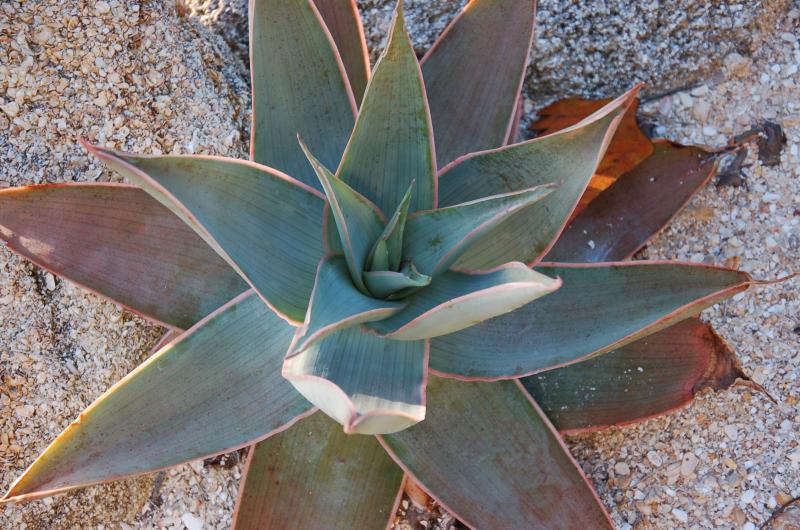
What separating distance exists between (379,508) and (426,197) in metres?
0.71

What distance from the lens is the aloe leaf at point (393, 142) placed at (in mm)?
1493

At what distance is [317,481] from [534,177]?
2.70 feet

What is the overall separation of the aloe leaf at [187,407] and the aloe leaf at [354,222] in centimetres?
22

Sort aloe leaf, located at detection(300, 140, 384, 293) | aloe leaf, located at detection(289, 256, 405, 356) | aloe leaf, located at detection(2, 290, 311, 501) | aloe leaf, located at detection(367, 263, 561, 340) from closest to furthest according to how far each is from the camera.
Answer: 1. aloe leaf, located at detection(367, 263, 561, 340)
2. aloe leaf, located at detection(289, 256, 405, 356)
3. aloe leaf, located at detection(300, 140, 384, 293)
4. aloe leaf, located at detection(2, 290, 311, 501)

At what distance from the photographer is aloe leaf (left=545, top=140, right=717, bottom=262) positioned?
6.49ft

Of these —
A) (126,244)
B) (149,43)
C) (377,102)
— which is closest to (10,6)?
(149,43)

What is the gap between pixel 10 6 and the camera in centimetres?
197

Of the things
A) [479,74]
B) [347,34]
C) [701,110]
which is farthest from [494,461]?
[701,110]

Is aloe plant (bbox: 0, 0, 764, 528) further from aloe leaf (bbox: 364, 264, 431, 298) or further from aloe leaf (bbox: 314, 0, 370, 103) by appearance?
aloe leaf (bbox: 314, 0, 370, 103)

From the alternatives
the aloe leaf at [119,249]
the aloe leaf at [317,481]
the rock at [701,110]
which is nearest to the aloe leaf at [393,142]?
the aloe leaf at [119,249]

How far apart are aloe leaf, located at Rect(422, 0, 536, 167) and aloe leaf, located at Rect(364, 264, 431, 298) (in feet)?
1.54

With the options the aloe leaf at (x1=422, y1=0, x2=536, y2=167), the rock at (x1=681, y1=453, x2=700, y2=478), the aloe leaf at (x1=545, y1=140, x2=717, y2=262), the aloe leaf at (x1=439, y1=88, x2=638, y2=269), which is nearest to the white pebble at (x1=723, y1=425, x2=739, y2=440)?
the rock at (x1=681, y1=453, x2=700, y2=478)

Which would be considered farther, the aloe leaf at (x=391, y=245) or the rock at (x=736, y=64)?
the rock at (x=736, y=64)

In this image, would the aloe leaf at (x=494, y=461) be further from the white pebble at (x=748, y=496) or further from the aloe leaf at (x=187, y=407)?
the white pebble at (x=748, y=496)
